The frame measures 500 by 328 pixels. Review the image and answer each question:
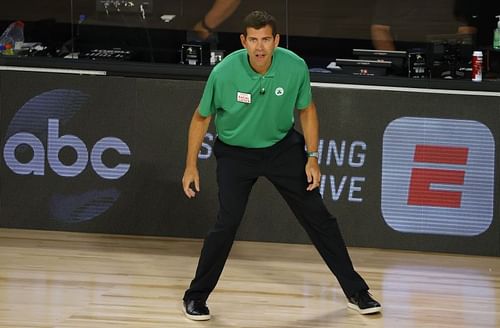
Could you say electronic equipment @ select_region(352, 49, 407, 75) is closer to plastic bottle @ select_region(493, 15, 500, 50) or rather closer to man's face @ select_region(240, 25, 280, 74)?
plastic bottle @ select_region(493, 15, 500, 50)

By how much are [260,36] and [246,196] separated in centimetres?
99

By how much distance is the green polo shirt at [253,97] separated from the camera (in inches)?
268

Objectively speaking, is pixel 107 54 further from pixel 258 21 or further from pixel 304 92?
pixel 258 21

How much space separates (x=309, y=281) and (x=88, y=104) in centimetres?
237

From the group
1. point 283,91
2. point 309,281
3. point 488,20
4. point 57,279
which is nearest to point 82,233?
point 57,279

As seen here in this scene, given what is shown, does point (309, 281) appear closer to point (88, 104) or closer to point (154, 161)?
point (154, 161)

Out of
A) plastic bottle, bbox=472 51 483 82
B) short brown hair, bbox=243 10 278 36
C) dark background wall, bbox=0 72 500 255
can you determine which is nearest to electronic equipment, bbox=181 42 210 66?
dark background wall, bbox=0 72 500 255

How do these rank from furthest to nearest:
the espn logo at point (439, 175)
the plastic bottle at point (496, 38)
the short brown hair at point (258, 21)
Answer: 1. the plastic bottle at point (496, 38)
2. the espn logo at point (439, 175)
3. the short brown hair at point (258, 21)

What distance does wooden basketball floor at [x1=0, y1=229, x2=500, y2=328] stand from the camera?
22.8 ft

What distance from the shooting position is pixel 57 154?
358 inches

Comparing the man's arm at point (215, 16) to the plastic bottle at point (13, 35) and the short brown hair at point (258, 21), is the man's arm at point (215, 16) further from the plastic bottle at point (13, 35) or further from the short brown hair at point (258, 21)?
the short brown hair at point (258, 21)

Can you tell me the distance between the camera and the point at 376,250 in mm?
8891

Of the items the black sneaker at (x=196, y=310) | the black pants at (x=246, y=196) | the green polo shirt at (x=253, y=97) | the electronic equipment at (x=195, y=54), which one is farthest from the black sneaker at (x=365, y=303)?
A: the electronic equipment at (x=195, y=54)

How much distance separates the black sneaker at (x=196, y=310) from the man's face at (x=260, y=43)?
4.79 feet
